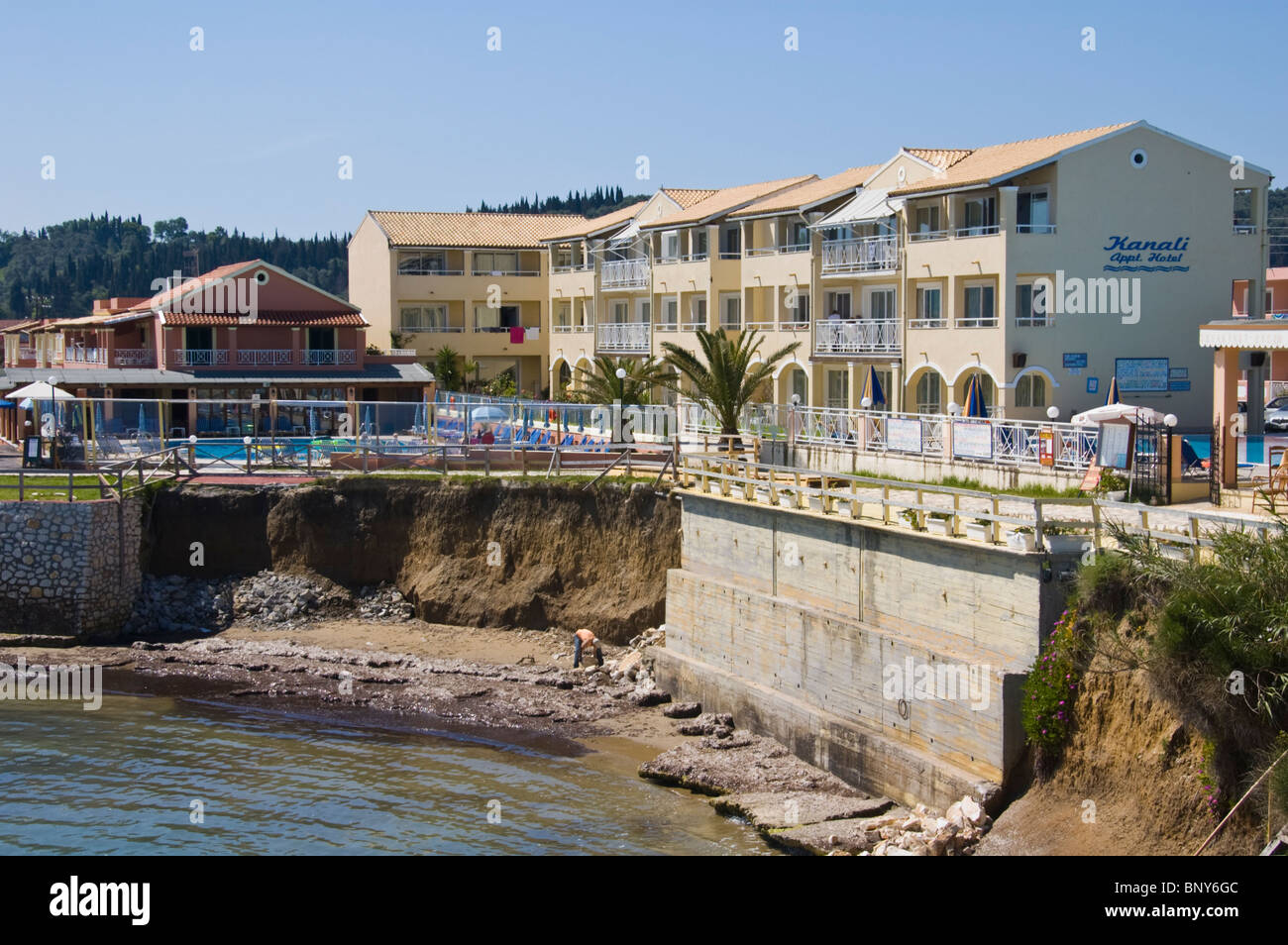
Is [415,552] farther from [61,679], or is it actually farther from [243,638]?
[61,679]

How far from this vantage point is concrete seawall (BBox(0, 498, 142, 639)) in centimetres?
3231

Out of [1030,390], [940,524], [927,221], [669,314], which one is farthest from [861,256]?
[940,524]

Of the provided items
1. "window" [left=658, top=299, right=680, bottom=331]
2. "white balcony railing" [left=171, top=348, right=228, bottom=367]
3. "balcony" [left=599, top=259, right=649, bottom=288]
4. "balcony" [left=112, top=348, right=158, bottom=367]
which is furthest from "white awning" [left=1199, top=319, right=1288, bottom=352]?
"balcony" [left=112, top=348, right=158, bottom=367]

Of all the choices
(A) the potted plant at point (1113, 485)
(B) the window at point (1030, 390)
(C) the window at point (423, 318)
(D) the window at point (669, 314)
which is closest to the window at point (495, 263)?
(C) the window at point (423, 318)

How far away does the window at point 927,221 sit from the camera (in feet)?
129

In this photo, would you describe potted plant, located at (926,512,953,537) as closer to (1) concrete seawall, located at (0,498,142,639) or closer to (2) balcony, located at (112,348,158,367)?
(1) concrete seawall, located at (0,498,142,639)

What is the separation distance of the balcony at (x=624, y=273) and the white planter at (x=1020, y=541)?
3643cm

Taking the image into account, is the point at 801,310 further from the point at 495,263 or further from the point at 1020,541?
the point at 1020,541

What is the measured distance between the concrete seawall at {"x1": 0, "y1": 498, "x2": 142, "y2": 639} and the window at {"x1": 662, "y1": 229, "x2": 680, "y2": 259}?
1064 inches

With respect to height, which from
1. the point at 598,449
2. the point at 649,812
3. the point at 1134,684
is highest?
the point at 598,449

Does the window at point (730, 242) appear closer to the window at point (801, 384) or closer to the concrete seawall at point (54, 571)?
the window at point (801, 384)

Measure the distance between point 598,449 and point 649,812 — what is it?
49.6ft
